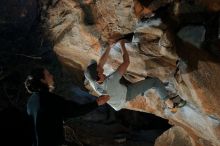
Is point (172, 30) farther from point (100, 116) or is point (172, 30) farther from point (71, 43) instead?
point (100, 116)

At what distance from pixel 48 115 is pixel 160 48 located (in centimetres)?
173

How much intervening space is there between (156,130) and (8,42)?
4371 millimetres

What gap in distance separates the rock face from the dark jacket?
143 centimetres

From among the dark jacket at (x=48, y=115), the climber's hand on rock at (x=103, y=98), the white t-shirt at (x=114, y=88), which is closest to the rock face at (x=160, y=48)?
the white t-shirt at (x=114, y=88)

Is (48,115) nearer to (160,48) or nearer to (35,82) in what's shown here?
(35,82)

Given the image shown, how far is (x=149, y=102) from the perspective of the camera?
5844 mm

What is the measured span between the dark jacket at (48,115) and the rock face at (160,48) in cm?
143

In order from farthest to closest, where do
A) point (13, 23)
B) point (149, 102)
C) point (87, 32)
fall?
point (13, 23)
point (149, 102)
point (87, 32)

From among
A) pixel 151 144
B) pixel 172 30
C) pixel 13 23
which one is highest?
pixel 172 30

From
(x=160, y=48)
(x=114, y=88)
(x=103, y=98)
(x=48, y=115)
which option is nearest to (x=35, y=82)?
(x=48, y=115)

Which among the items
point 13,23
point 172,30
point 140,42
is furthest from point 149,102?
point 13,23

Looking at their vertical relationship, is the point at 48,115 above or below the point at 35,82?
below

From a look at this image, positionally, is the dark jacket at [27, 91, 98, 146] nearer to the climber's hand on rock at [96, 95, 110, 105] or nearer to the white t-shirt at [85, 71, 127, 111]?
the climber's hand on rock at [96, 95, 110, 105]

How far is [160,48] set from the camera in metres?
4.31
